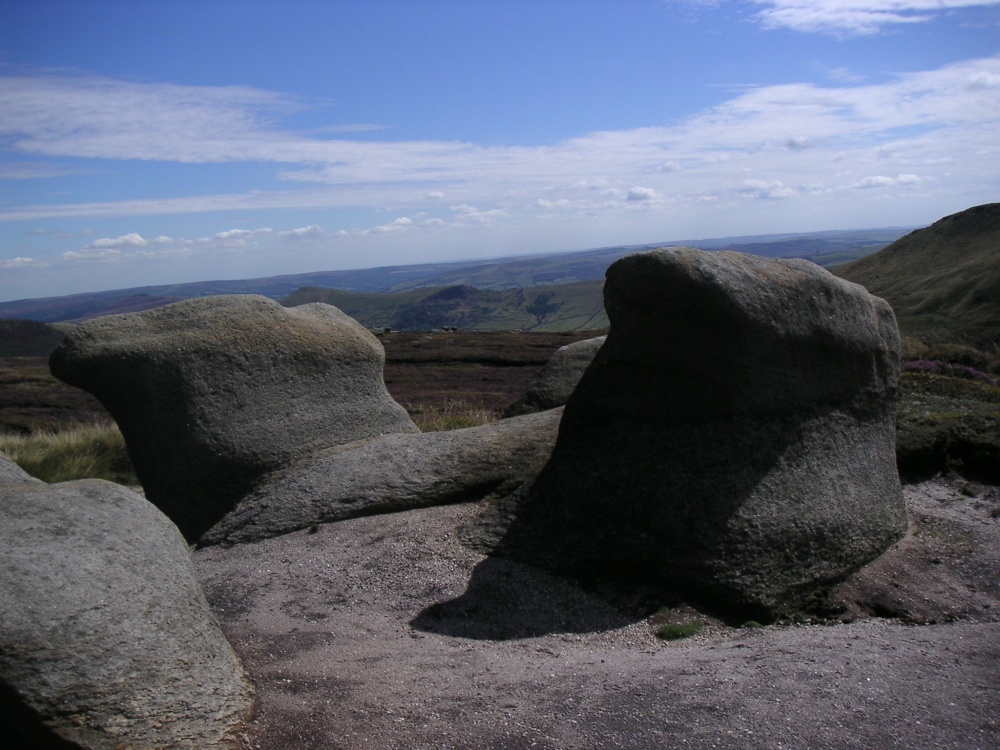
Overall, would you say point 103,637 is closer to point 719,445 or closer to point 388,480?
point 388,480

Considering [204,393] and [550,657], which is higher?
[204,393]

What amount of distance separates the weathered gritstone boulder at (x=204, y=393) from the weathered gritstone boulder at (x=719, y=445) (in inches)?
156

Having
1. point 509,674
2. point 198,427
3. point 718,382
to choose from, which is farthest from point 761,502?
point 198,427

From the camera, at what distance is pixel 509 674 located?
654 centimetres

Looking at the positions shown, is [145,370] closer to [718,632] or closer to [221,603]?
[221,603]

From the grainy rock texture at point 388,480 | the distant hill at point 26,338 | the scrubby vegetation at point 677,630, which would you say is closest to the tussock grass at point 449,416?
the grainy rock texture at point 388,480

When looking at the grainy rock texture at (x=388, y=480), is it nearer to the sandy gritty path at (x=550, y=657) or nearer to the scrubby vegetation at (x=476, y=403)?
the sandy gritty path at (x=550, y=657)

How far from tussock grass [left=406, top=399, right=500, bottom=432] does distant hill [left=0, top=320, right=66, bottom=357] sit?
62.5 meters

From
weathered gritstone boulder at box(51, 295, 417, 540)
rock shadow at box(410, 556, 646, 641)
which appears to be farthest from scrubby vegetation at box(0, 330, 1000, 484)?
rock shadow at box(410, 556, 646, 641)

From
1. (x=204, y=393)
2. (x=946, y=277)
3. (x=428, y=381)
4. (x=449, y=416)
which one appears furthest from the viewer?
(x=946, y=277)

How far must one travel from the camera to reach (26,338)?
79.1 meters

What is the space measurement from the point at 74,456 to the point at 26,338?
70880 millimetres

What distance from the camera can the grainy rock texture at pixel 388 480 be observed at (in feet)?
34.6

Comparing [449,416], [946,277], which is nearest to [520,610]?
[449,416]
